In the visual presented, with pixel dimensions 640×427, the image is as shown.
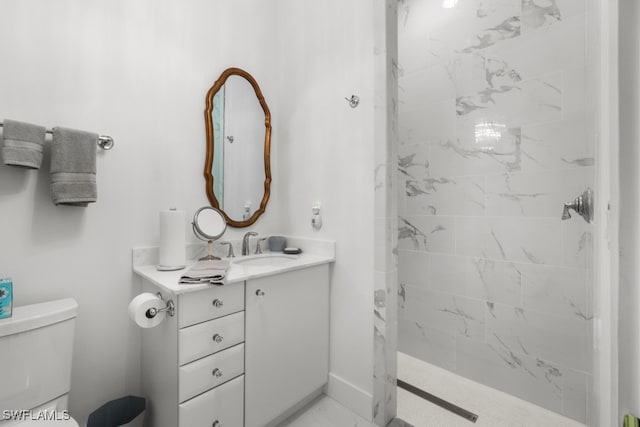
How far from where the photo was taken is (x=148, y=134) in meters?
1.47

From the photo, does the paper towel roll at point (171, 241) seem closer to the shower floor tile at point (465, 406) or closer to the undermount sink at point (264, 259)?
the undermount sink at point (264, 259)

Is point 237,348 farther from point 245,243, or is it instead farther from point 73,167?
point 73,167

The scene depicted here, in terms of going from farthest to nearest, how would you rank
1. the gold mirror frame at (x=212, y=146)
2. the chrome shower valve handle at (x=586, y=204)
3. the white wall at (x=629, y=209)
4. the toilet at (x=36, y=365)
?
the gold mirror frame at (x=212, y=146) < the toilet at (x=36, y=365) < the chrome shower valve handle at (x=586, y=204) < the white wall at (x=629, y=209)

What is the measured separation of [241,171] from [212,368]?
3.78 feet

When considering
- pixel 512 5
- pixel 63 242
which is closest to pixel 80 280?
pixel 63 242

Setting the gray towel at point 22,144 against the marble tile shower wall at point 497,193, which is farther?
the marble tile shower wall at point 497,193

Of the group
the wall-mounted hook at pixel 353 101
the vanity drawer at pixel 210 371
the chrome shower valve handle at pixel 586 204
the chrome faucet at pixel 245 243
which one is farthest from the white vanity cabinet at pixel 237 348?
the chrome shower valve handle at pixel 586 204

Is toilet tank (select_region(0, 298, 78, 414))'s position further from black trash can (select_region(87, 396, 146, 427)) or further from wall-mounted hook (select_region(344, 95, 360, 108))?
wall-mounted hook (select_region(344, 95, 360, 108))

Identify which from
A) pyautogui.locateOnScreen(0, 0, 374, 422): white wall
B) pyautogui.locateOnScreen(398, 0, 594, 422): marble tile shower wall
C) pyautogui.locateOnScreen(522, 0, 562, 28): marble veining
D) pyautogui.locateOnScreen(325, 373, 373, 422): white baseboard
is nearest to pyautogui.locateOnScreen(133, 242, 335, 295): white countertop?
pyautogui.locateOnScreen(0, 0, 374, 422): white wall

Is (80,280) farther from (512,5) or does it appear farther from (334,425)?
(512,5)

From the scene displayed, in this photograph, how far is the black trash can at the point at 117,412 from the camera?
1233mm

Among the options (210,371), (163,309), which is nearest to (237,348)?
(210,371)

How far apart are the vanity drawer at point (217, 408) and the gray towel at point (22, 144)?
109 cm

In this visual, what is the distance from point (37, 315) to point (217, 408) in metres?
0.76
